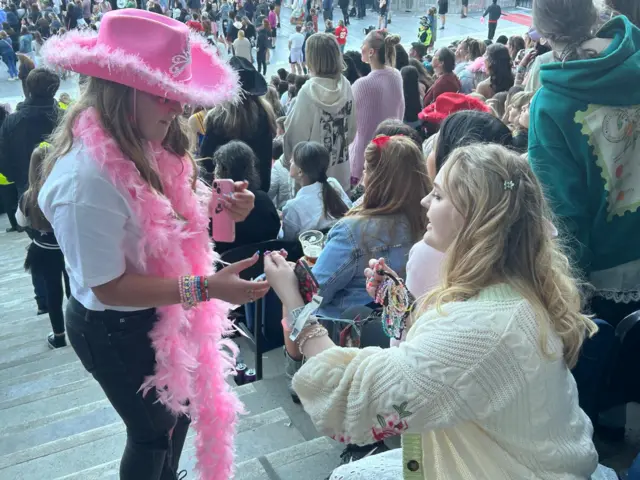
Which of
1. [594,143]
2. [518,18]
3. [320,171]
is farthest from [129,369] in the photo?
[518,18]

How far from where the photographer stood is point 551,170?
7.78 feet

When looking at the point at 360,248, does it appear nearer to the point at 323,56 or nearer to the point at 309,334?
the point at 309,334

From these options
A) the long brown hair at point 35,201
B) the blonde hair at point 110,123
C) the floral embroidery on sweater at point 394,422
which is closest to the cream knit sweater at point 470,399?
the floral embroidery on sweater at point 394,422

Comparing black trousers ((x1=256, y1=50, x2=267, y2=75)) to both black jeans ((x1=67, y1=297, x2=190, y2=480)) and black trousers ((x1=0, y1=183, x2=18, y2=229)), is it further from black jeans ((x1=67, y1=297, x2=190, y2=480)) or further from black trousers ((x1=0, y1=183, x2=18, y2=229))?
black jeans ((x1=67, y1=297, x2=190, y2=480))

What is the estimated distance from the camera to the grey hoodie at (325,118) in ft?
15.7

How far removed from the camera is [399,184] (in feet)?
9.19

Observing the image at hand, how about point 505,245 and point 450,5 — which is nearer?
point 505,245

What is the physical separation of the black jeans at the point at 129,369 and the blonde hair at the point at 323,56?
319cm

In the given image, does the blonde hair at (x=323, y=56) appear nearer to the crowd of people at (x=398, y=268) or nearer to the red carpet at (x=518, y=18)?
the crowd of people at (x=398, y=268)

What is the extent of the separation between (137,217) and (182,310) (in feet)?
1.44

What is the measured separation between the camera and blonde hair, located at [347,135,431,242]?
2.80m

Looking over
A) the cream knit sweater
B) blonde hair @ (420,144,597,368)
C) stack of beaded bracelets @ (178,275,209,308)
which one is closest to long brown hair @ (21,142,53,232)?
stack of beaded bracelets @ (178,275,209,308)

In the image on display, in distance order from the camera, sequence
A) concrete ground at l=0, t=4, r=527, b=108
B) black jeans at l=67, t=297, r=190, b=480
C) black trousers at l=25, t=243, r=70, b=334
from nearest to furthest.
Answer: black jeans at l=67, t=297, r=190, b=480 < black trousers at l=25, t=243, r=70, b=334 < concrete ground at l=0, t=4, r=527, b=108

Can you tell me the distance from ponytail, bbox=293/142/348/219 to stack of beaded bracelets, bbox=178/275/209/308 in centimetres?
184
